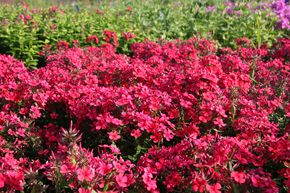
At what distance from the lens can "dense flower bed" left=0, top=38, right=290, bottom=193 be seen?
2242 mm

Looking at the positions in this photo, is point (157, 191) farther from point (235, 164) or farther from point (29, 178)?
point (29, 178)

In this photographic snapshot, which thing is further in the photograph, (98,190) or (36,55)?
(36,55)

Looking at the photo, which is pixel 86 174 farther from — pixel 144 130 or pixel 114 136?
pixel 144 130

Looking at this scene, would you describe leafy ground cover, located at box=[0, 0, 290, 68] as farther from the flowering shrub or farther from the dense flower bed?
the dense flower bed

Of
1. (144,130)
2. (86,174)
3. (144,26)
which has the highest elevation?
(86,174)

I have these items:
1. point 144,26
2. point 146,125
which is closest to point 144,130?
point 146,125

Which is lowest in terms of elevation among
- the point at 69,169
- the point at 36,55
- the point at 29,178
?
the point at 36,55

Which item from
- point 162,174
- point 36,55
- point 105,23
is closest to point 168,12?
point 105,23

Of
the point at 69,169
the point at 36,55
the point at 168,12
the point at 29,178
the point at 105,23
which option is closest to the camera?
the point at 69,169

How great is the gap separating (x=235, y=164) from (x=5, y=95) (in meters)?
2.02

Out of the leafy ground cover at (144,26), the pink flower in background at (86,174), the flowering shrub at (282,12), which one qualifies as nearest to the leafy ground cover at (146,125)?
the pink flower in background at (86,174)

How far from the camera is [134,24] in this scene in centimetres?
711

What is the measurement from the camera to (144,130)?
9.15 ft

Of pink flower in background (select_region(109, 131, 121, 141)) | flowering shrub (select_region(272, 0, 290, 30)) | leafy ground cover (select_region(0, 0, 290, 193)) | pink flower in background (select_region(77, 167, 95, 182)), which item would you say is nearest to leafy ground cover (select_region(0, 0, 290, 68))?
flowering shrub (select_region(272, 0, 290, 30))
